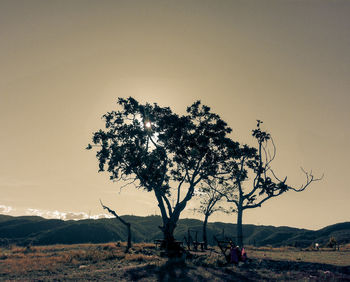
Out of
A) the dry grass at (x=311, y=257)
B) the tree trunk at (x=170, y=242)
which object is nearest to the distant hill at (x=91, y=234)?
the dry grass at (x=311, y=257)

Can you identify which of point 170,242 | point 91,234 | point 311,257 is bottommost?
point 91,234

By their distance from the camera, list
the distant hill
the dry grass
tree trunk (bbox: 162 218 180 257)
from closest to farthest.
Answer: the dry grass → tree trunk (bbox: 162 218 180 257) → the distant hill

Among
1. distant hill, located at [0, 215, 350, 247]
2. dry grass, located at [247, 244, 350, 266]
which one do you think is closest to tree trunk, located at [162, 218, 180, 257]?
dry grass, located at [247, 244, 350, 266]

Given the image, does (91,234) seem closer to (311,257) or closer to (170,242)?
(170,242)

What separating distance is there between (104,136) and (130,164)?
4288mm

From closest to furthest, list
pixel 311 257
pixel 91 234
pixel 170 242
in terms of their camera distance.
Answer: pixel 170 242 → pixel 311 257 → pixel 91 234

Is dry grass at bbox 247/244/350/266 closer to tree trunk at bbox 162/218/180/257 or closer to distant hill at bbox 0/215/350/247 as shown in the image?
tree trunk at bbox 162/218/180/257

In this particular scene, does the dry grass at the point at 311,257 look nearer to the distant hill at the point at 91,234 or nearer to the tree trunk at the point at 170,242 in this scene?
the tree trunk at the point at 170,242

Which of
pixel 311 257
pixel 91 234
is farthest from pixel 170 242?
pixel 91 234

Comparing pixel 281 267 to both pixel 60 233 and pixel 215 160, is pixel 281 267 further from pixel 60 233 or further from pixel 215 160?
pixel 60 233

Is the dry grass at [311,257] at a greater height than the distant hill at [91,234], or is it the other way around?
the dry grass at [311,257]

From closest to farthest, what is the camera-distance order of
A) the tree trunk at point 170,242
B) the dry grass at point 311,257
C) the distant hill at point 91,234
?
the dry grass at point 311,257, the tree trunk at point 170,242, the distant hill at point 91,234

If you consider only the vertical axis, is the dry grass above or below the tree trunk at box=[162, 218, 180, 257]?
below

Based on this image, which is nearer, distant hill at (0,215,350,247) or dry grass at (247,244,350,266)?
dry grass at (247,244,350,266)
